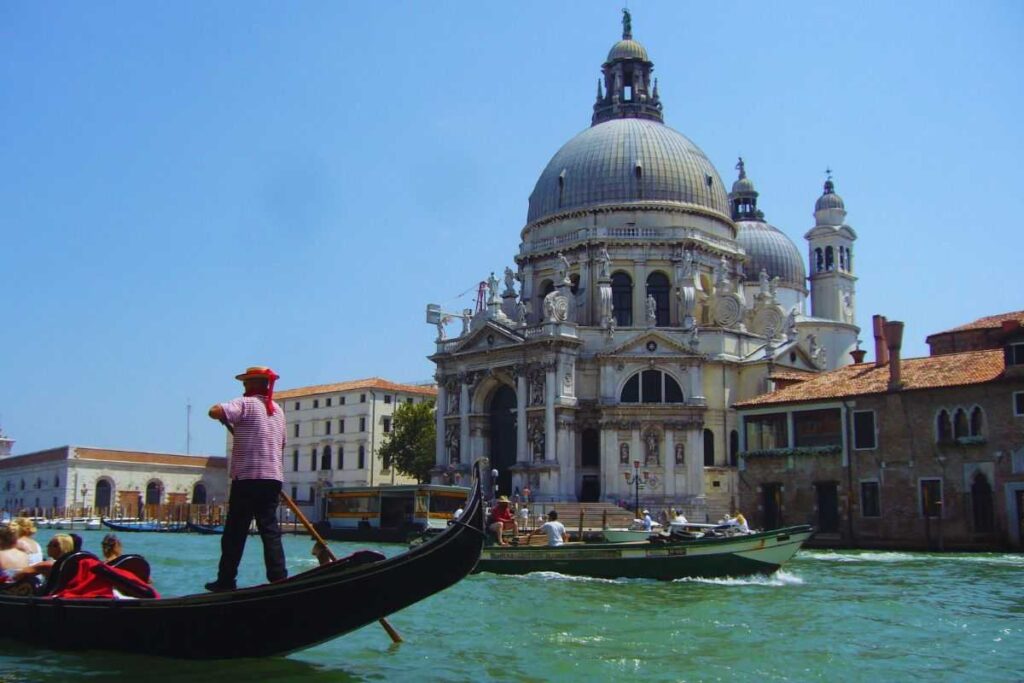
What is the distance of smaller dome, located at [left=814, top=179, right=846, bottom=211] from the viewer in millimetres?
65312

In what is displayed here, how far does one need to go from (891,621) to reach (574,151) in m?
40.7

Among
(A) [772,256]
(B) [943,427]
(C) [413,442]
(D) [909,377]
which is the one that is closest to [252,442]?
(B) [943,427]

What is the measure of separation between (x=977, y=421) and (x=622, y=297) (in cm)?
2128

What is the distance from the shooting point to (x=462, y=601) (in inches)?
733

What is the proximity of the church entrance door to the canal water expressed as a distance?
992 inches

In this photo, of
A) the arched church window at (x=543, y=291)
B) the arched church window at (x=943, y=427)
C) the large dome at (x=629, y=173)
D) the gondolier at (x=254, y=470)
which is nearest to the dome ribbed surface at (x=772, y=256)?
the large dome at (x=629, y=173)

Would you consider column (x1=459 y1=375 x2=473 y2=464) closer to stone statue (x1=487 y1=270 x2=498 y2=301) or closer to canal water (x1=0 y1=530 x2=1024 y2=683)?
stone statue (x1=487 y1=270 x2=498 y2=301)

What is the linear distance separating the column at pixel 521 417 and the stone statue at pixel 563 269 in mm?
4734

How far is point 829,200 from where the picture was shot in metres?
65.4

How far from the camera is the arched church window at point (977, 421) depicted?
3161cm

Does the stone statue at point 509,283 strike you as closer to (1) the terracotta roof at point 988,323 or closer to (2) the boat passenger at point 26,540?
(1) the terracotta roof at point 988,323

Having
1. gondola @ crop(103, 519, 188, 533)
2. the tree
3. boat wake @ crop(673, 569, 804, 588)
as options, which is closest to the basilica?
the tree

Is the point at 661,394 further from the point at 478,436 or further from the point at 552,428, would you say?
the point at 478,436

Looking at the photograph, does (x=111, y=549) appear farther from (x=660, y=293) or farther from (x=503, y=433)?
(x=660, y=293)
